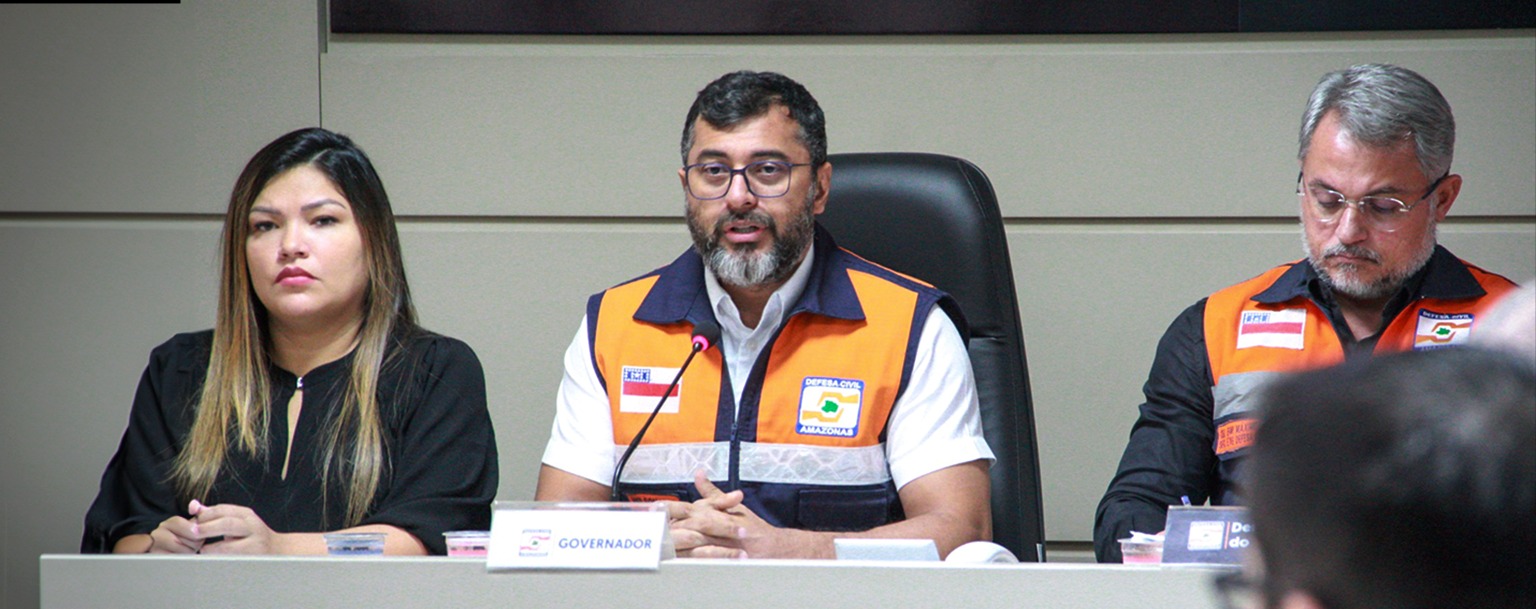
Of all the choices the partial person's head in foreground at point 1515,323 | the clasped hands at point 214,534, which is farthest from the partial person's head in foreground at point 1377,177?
the clasped hands at point 214,534

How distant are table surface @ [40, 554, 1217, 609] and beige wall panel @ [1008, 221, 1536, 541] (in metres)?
1.73

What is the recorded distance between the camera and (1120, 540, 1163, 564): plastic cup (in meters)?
1.39

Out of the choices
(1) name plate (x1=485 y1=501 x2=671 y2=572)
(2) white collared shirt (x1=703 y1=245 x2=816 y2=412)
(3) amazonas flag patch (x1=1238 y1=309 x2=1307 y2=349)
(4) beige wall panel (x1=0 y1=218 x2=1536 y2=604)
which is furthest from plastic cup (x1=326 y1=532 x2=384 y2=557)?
(4) beige wall panel (x1=0 y1=218 x2=1536 y2=604)

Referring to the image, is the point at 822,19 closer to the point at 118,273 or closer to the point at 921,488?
the point at 921,488

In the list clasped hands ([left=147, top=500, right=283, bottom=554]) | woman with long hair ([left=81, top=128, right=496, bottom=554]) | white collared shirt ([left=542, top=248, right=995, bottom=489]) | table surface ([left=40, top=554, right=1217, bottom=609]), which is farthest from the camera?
white collared shirt ([left=542, top=248, right=995, bottom=489])

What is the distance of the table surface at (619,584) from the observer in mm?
1268

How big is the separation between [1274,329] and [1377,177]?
0.27m

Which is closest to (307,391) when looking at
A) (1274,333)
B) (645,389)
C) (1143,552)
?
(645,389)

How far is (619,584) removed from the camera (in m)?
1.30

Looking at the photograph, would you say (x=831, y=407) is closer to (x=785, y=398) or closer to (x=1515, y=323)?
(x=785, y=398)

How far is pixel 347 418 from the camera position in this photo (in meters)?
2.04

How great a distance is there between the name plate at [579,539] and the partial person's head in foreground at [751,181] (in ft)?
2.98

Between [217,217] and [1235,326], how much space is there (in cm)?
207

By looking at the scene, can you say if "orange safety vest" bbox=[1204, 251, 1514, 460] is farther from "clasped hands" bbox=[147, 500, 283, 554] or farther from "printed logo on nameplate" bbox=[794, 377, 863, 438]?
"clasped hands" bbox=[147, 500, 283, 554]
